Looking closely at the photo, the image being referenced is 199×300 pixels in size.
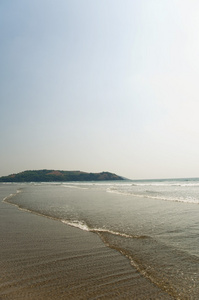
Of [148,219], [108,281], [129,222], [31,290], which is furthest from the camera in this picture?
[148,219]

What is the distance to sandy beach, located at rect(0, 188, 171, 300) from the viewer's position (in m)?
3.65

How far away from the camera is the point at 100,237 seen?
24.1 feet

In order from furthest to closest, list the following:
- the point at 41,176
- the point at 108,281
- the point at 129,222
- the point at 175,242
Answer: the point at 41,176, the point at 129,222, the point at 175,242, the point at 108,281

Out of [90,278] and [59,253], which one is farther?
[59,253]

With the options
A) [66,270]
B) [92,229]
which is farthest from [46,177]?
[66,270]

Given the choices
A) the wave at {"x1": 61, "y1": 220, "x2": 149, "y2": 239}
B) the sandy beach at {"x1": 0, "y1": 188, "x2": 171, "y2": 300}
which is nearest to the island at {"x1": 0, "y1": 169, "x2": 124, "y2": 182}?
the wave at {"x1": 61, "y1": 220, "x2": 149, "y2": 239}

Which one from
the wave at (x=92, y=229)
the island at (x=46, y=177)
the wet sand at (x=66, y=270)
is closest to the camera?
the wet sand at (x=66, y=270)

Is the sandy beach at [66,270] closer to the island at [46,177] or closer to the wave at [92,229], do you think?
the wave at [92,229]

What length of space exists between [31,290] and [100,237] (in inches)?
154

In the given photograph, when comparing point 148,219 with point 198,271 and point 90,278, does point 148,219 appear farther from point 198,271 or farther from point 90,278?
point 90,278

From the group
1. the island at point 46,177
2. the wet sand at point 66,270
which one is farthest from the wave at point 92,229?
the island at point 46,177

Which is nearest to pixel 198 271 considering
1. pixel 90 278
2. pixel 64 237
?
pixel 90 278

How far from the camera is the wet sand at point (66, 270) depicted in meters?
3.65

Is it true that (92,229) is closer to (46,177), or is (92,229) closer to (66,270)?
(66,270)
